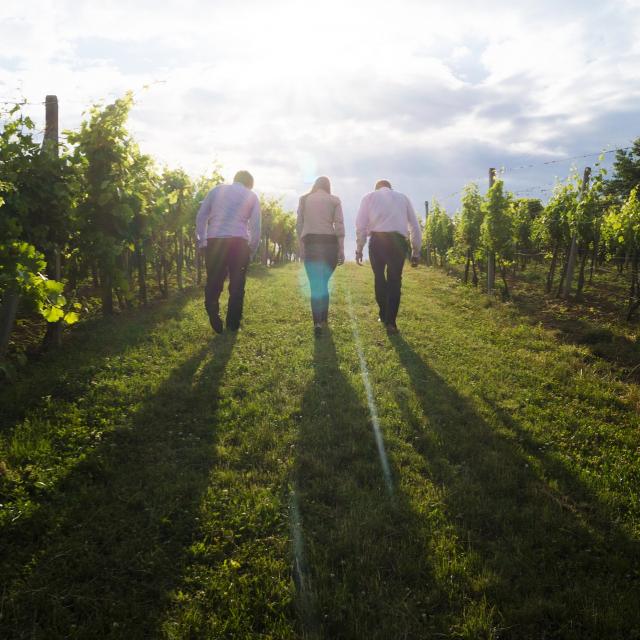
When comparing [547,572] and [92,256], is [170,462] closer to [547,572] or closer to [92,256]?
[547,572]

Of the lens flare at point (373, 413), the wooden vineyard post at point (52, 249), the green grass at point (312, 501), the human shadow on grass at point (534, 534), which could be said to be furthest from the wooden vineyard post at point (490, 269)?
the wooden vineyard post at point (52, 249)

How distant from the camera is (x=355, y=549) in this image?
8.16ft

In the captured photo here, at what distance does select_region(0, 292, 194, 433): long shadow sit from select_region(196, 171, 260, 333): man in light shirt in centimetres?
134

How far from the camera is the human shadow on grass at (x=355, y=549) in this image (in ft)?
6.81

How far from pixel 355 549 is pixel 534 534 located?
1037 millimetres

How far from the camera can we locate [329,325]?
7770mm

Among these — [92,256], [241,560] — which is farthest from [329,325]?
[241,560]

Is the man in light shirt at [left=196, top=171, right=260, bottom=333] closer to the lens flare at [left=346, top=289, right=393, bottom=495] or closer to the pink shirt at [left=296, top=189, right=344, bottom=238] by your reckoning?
the pink shirt at [left=296, top=189, right=344, bottom=238]

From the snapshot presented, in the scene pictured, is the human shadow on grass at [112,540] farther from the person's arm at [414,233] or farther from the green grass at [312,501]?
the person's arm at [414,233]

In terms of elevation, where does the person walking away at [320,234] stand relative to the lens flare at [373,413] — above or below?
above

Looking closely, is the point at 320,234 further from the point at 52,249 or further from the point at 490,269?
the point at 490,269

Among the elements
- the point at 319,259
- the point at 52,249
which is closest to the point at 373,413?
the point at 319,259

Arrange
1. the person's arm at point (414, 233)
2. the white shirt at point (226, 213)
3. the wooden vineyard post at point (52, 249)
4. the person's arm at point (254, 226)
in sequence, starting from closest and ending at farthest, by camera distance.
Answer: the wooden vineyard post at point (52, 249), the white shirt at point (226, 213), the person's arm at point (254, 226), the person's arm at point (414, 233)

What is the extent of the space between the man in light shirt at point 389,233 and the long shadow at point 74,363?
3.53 meters
